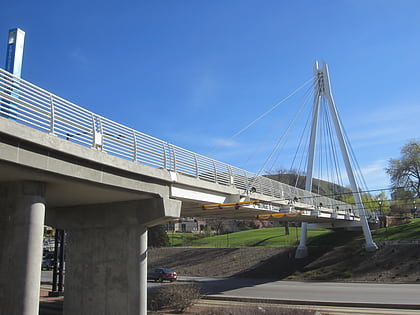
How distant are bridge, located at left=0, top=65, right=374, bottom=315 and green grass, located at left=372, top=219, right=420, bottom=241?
28376mm

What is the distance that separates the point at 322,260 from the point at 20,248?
35.6 m

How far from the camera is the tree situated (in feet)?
195

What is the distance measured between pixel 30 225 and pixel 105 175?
2.78 m

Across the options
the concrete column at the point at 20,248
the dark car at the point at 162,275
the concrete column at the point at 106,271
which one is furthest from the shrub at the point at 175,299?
the dark car at the point at 162,275

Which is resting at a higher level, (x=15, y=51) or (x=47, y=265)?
(x=15, y=51)

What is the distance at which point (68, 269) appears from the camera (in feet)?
51.4

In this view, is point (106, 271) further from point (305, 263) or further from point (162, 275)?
point (305, 263)

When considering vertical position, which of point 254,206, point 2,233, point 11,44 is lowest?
point 2,233

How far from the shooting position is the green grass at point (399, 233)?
42.8m

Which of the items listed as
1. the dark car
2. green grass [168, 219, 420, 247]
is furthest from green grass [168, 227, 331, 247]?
the dark car

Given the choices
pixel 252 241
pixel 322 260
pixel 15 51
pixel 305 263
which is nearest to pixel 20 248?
pixel 15 51

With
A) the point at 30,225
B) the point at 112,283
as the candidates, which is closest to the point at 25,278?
the point at 30,225

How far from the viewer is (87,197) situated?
47.5 ft

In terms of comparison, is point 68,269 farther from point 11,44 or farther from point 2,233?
point 11,44
